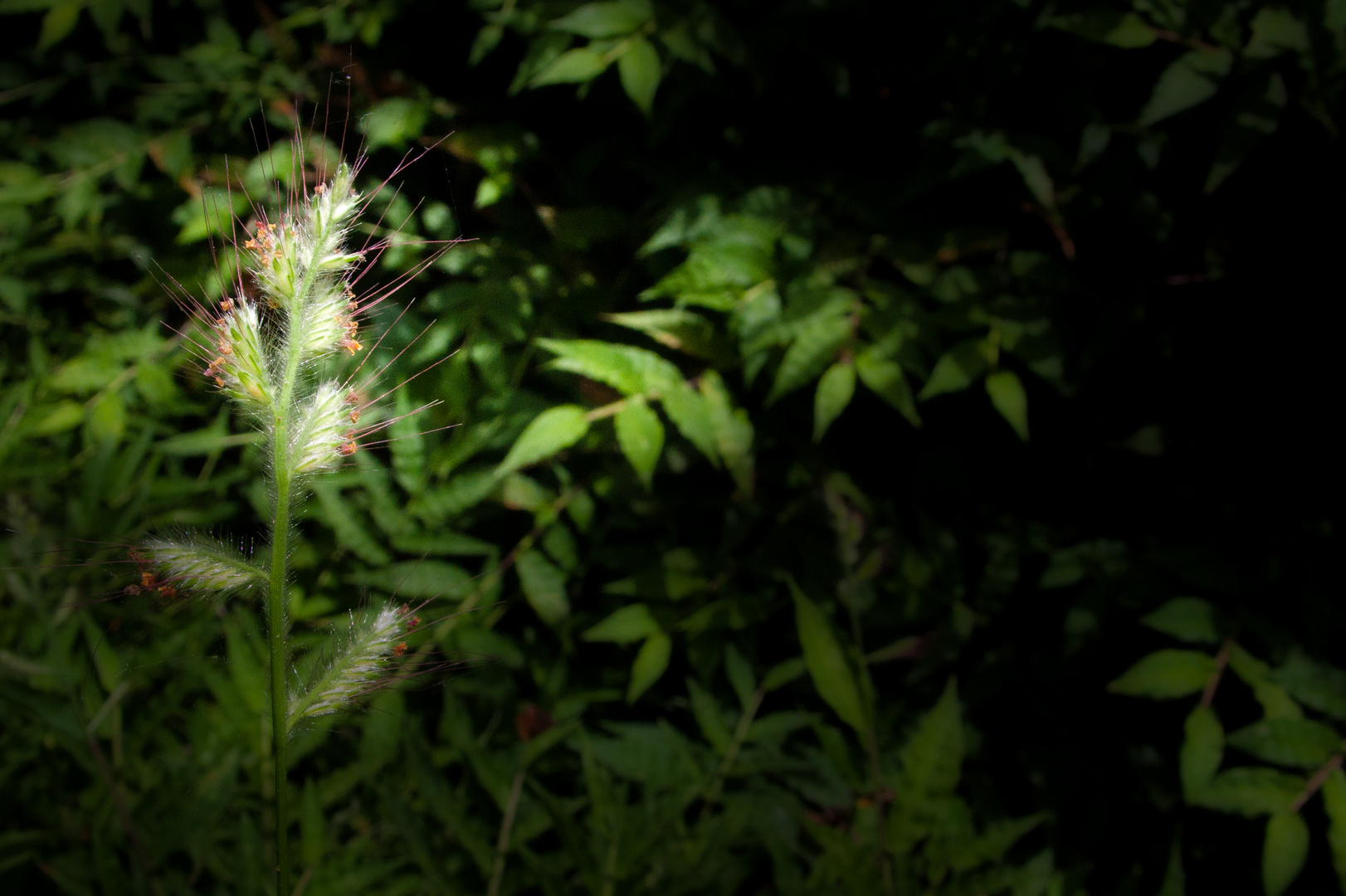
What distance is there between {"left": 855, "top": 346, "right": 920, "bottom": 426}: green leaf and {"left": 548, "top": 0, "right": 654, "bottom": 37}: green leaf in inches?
28.1

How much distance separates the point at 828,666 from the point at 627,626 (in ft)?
1.82

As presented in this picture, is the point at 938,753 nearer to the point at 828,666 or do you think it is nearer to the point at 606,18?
the point at 828,666

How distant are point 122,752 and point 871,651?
4.29 ft

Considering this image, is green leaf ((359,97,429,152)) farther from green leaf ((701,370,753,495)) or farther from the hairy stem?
the hairy stem

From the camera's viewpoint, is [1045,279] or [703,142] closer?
[1045,279]

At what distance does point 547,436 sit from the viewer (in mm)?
1319

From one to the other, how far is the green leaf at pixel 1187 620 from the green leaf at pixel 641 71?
1.21m

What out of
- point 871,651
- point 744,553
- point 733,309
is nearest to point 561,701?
point 744,553

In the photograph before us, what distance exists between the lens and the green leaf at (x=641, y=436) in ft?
4.18

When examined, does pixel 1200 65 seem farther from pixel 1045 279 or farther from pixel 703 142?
pixel 703 142

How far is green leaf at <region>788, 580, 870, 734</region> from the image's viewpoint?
37.6 inches

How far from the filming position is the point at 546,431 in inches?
52.2

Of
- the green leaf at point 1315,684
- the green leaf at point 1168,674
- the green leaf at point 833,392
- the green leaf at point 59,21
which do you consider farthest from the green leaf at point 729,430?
the green leaf at point 59,21

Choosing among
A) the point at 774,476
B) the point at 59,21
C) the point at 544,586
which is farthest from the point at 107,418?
the point at 774,476
